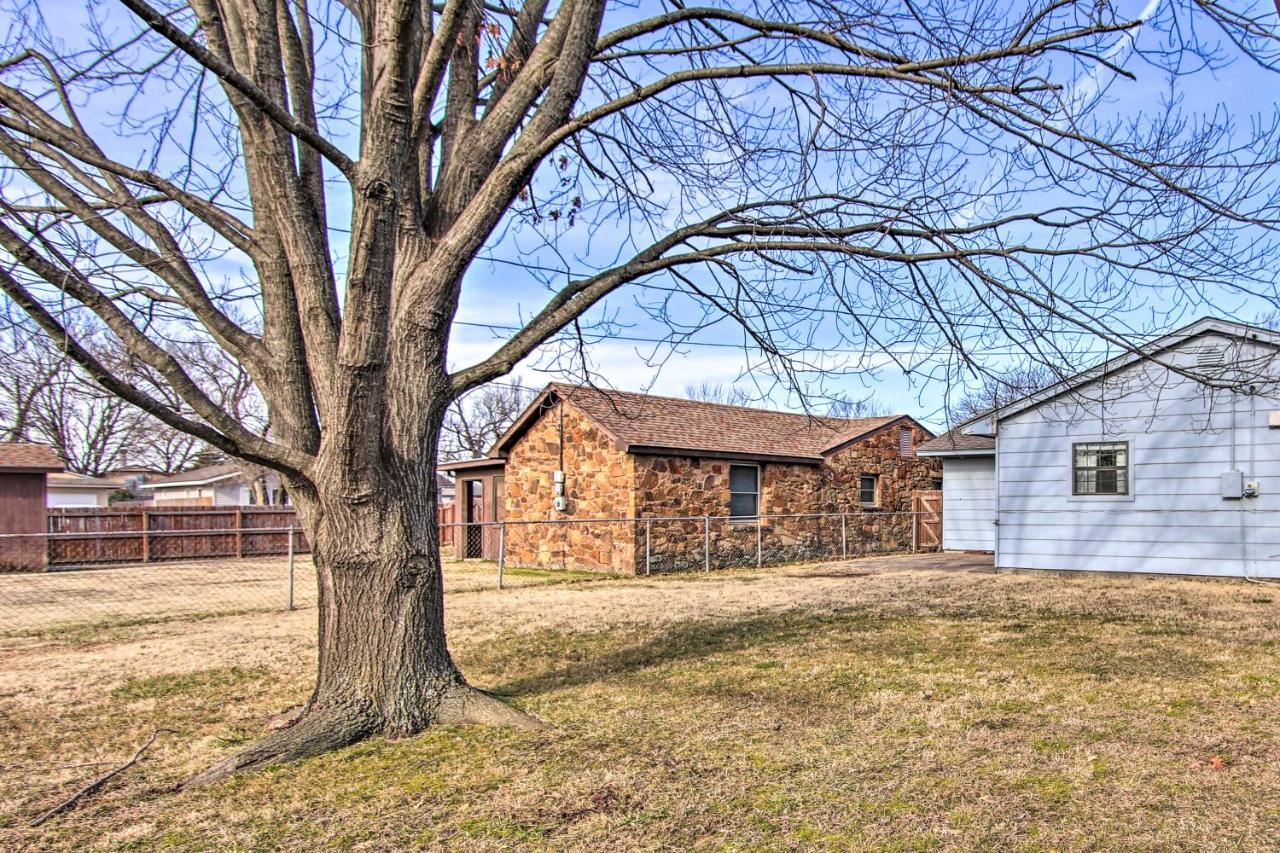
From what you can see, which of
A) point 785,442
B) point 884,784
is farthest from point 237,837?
point 785,442

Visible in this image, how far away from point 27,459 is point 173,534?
10.4ft

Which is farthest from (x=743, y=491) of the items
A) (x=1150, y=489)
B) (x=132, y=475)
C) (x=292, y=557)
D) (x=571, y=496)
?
(x=132, y=475)

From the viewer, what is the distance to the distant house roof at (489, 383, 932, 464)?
16984 millimetres

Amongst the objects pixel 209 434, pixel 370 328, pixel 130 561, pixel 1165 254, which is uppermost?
pixel 1165 254

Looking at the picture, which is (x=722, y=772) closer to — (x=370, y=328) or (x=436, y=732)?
(x=436, y=732)

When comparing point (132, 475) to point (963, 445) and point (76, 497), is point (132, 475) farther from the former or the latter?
point (963, 445)

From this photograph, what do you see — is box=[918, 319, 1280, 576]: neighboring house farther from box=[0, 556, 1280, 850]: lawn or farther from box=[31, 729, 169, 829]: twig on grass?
box=[31, 729, 169, 829]: twig on grass

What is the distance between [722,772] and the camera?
14.5ft

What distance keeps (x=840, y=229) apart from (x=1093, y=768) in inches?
121

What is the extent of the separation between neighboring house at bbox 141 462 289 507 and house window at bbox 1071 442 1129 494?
31.9 meters

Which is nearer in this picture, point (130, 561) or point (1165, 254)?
point (1165, 254)

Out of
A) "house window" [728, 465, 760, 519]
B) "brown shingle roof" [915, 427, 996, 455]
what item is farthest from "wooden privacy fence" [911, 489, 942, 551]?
"house window" [728, 465, 760, 519]

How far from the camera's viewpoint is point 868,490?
72.1ft

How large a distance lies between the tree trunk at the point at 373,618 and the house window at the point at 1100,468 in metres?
11.6
